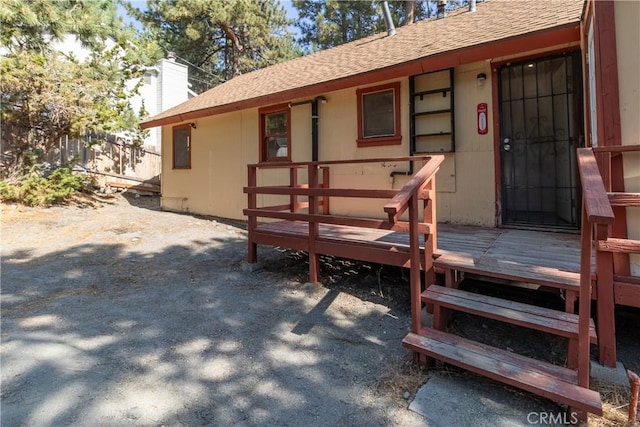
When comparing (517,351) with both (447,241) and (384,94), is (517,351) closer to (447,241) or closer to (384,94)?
(447,241)

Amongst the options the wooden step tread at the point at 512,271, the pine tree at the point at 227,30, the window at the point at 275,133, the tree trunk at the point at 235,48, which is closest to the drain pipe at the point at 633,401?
the wooden step tread at the point at 512,271

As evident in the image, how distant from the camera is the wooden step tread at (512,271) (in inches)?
94.2

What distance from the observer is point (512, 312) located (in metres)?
2.30

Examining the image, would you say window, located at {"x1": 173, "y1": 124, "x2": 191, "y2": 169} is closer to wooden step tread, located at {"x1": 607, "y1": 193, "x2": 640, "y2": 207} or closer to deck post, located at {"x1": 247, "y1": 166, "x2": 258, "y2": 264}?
deck post, located at {"x1": 247, "y1": 166, "x2": 258, "y2": 264}

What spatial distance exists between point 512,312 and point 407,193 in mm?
1011

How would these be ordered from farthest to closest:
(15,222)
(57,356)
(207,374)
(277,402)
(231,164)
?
(231,164) → (15,222) → (57,356) → (207,374) → (277,402)

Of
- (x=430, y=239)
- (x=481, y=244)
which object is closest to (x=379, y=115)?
(x=481, y=244)

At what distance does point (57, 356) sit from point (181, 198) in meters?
6.89

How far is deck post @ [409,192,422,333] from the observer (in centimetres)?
246

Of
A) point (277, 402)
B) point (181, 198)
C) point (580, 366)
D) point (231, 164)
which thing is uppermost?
point (231, 164)

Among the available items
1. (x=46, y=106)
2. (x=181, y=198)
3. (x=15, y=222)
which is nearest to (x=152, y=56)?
(x=46, y=106)

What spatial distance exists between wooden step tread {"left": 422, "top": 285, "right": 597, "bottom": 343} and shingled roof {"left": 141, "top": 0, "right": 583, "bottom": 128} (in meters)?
3.20

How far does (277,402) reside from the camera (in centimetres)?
212

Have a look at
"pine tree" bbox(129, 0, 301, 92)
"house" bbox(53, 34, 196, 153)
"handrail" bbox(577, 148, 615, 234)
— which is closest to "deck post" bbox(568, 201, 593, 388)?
"handrail" bbox(577, 148, 615, 234)
